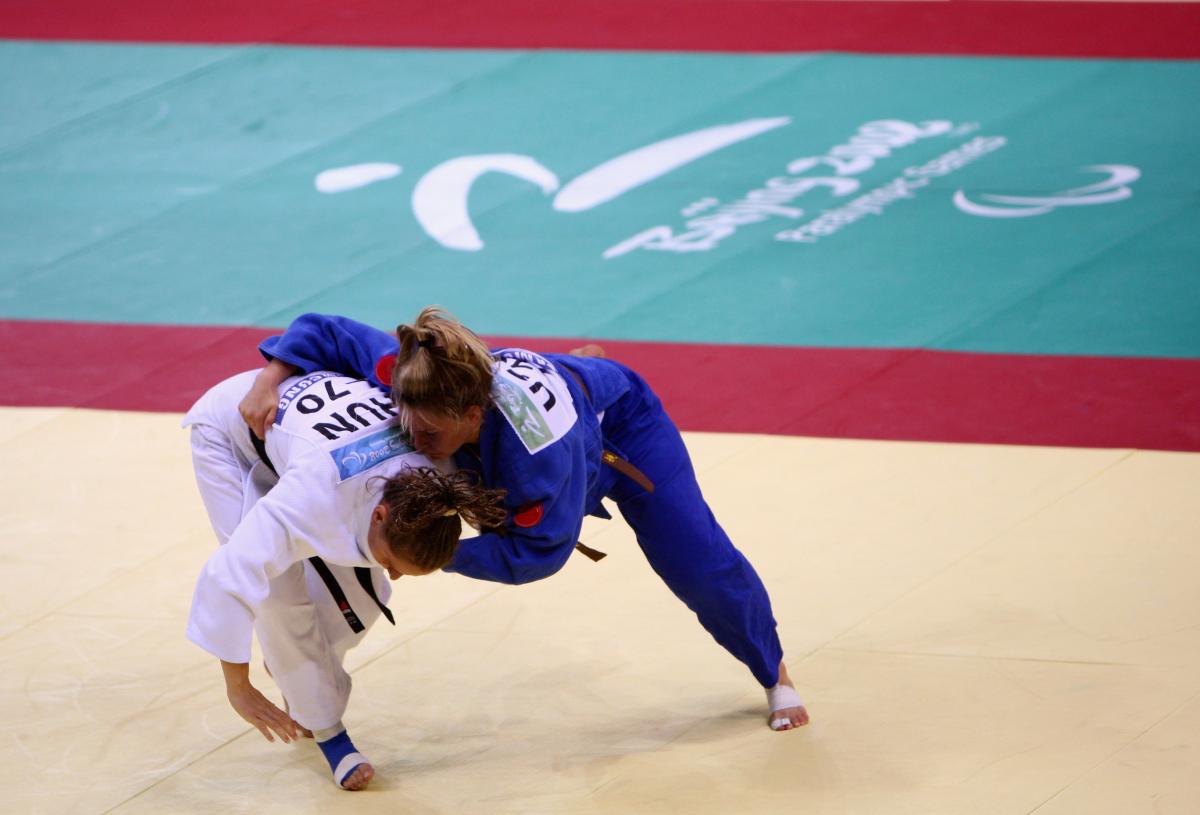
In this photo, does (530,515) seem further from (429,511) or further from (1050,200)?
(1050,200)

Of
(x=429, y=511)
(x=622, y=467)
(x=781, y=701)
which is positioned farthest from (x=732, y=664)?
(x=429, y=511)

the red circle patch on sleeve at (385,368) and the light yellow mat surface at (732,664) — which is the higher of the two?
the red circle patch on sleeve at (385,368)

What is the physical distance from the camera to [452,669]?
155 inches

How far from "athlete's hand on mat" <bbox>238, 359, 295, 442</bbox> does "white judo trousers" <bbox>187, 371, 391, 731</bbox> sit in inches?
3.8

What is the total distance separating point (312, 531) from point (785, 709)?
115 cm

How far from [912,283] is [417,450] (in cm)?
340

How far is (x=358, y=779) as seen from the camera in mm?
3453

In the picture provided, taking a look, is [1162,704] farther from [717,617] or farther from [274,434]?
[274,434]

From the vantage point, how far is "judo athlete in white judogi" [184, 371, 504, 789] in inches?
119

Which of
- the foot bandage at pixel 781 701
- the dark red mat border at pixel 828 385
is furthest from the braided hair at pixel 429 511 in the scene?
the dark red mat border at pixel 828 385

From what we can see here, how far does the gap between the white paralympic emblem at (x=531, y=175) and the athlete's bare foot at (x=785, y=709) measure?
11.9ft

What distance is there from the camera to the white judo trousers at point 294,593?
11.1 feet

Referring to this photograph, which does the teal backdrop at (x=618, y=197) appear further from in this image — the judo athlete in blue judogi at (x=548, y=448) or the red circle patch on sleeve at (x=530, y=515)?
the red circle patch on sleeve at (x=530, y=515)

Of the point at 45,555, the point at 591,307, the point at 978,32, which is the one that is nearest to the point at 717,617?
the point at 45,555
